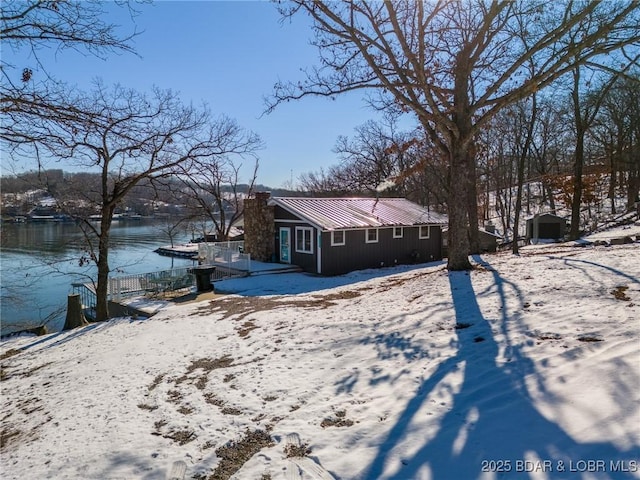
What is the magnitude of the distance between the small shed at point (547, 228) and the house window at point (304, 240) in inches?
595

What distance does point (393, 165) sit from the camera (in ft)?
114

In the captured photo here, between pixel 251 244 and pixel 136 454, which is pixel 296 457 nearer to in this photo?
pixel 136 454

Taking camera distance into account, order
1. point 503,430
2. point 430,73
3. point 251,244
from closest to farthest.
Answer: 1. point 503,430
2. point 430,73
3. point 251,244

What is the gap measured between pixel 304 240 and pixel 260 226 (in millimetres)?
2751

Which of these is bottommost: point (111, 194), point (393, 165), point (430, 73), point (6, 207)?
point (6, 207)

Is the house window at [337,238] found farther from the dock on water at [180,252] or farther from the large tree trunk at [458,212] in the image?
the dock on water at [180,252]

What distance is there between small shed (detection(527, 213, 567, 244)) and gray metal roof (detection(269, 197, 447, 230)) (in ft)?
25.4

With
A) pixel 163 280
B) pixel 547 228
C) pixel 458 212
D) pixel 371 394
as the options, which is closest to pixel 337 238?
pixel 163 280

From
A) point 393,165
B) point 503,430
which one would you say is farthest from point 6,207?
point 393,165

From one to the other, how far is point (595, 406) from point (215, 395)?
378cm

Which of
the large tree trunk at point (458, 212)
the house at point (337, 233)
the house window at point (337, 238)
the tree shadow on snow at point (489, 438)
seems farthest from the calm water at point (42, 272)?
the tree shadow on snow at point (489, 438)

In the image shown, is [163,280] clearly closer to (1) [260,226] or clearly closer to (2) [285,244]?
(1) [260,226]

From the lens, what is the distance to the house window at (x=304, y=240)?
17234mm

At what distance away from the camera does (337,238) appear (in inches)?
671
